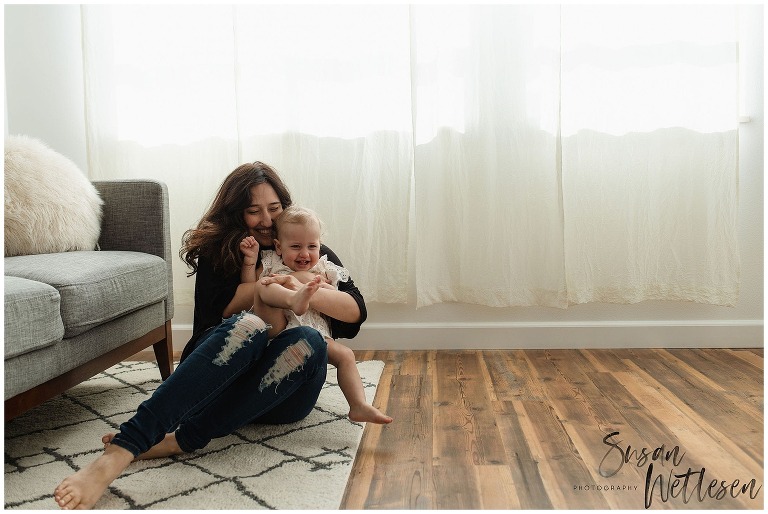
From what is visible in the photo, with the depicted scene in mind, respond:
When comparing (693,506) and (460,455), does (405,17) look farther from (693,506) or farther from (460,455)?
(693,506)

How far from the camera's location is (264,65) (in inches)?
117

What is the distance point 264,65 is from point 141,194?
87 cm

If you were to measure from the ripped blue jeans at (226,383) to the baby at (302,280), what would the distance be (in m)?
0.08

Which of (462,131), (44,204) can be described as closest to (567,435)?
(462,131)

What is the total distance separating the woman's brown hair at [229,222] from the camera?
193cm

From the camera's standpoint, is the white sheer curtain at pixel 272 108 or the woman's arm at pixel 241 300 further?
the white sheer curtain at pixel 272 108

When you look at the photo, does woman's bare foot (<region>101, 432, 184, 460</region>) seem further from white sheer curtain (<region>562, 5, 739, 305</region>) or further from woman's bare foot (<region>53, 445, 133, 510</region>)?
white sheer curtain (<region>562, 5, 739, 305</region>)

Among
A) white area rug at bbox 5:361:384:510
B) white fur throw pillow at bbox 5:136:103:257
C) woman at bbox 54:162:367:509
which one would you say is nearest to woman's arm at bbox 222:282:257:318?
woman at bbox 54:162:367:509

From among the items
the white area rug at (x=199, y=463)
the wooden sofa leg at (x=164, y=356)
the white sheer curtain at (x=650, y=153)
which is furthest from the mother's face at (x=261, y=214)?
the white sheer curtain at (x=650, y=153)

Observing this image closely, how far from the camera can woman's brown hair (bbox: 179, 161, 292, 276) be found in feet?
6.34

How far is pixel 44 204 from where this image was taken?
225cm

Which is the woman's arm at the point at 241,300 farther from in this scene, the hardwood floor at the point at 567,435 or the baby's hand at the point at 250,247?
the hardwood floor at the point at 567,435

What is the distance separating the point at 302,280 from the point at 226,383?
39 cm

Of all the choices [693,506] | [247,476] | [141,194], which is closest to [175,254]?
[141,194]
